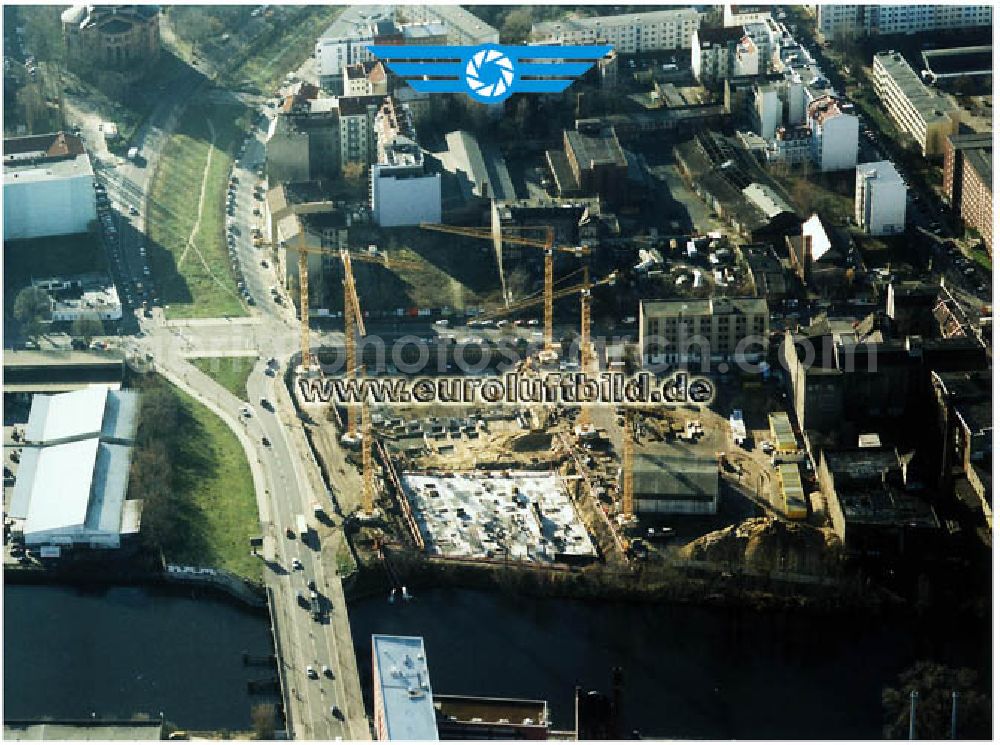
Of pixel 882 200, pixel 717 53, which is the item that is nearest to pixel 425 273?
pixel 882 200

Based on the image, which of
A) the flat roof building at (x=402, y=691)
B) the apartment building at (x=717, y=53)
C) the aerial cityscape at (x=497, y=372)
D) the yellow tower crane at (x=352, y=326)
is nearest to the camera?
the flat roof building at (x=402, y=691)

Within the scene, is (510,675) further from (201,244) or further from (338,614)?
(201,244)

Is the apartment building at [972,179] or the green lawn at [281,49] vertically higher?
the green lawn at [281,49]

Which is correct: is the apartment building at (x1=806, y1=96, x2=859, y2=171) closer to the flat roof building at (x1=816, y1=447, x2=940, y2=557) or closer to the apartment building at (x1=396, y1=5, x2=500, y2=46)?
the apartment building at (x1=396, y1=5, x2=500, y2=46)

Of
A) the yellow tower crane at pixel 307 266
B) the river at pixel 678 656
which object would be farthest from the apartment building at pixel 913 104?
the river at pixel 678 656

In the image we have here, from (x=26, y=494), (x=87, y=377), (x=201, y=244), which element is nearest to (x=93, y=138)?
(x=201, y=244)

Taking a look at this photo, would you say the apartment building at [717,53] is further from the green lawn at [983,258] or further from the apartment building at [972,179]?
the green lawn at [983,258]

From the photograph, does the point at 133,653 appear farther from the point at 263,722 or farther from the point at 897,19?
the point at 897,19
